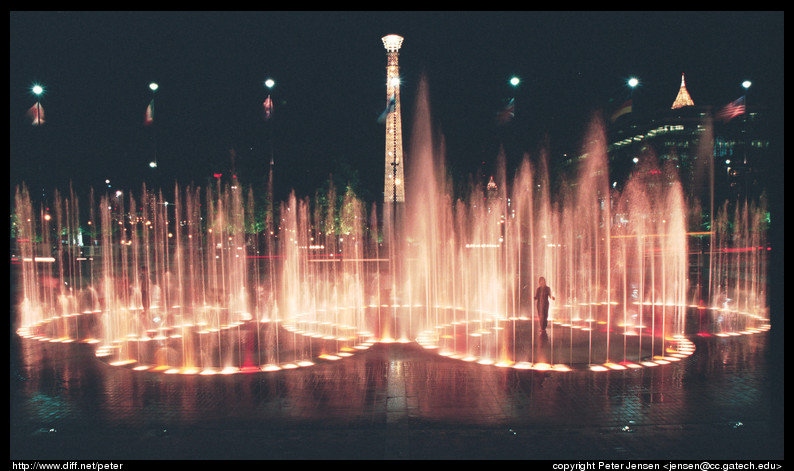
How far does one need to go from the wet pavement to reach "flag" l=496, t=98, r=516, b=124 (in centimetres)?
1845

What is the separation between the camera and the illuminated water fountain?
32.2 feet

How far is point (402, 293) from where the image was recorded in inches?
734

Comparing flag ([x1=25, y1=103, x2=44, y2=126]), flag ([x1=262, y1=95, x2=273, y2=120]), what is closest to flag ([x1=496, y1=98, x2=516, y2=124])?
A: flag ([x1=262, y1=95, x2=273, y2=120])

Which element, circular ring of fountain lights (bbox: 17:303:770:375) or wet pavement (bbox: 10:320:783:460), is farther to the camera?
circular ring of fountain lights (bbox: 17:303:770:375)

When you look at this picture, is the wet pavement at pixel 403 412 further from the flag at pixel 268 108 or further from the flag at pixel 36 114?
the flag at pixel 268 108

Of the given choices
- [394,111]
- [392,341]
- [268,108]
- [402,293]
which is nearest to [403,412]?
[392,341]

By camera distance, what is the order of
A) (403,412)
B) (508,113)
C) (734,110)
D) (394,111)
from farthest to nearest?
(394,111)
(508,113)
(734,110)
(403,412)

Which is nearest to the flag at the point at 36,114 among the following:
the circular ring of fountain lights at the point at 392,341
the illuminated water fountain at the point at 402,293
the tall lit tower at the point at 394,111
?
the illuminated water fountain at the point at 402,293

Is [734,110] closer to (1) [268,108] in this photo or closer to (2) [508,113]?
(2) [508,113]

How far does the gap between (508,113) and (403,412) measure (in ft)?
70.8

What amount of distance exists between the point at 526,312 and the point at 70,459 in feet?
38.5

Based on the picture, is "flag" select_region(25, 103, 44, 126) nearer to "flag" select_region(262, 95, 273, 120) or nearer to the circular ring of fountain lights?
"flag" select_region(262, 95, 273, 120)

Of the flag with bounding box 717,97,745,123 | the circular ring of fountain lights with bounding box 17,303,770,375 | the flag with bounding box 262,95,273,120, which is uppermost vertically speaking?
the flag with bounding box 262,95,273,120
